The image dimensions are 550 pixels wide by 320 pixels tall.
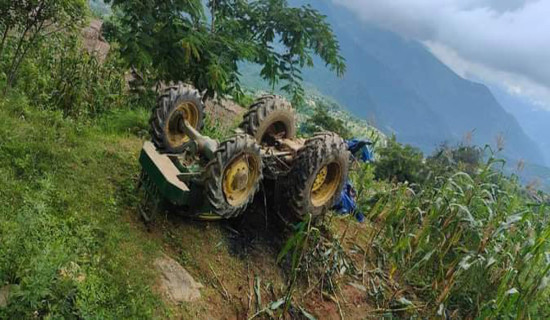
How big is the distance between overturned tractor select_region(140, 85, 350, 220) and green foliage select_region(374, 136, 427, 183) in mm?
7436

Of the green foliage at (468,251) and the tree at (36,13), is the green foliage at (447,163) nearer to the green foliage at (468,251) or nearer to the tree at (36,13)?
the green foliage at (468,251)

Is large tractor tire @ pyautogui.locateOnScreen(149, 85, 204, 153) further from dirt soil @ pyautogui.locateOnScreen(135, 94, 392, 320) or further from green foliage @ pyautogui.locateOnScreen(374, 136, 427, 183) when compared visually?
green foliage @ pyautogui.locateOnScreen(374, 136, 427, 183)

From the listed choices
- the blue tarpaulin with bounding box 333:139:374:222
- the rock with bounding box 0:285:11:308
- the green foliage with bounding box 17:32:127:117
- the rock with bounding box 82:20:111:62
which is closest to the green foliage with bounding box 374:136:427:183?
the blue tarpaulin with bounding box 333:139:374:222

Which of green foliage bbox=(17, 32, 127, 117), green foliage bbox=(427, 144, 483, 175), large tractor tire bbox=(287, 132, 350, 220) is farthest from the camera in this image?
green foliage bbox=(427, 144, 483, 175)

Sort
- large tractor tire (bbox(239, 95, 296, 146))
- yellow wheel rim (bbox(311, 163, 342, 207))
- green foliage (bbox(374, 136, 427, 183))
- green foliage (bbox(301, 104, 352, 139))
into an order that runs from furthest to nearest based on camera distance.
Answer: green foliage (bbox(301, 104, 352, 139)), green foliage (bbox(374, 136, 427, 183)), large tractor tire (bbox(239, 95, 296, 146)), yellow wheel rim (bbox(311, 163, 342, 207))

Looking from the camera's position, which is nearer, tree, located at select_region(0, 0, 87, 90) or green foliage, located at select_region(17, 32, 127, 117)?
tree, located at select_region(0, 0, 87, 90)

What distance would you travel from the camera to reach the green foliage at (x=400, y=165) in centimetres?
1242

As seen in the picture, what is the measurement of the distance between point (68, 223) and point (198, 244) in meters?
1.13

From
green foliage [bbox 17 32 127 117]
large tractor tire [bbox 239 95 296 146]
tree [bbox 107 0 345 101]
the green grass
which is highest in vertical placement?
tree [bbox 107 0 345 101]

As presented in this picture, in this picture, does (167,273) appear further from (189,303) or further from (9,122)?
(9,122)

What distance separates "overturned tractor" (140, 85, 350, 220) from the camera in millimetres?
3848

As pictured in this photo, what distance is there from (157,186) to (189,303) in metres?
1.03

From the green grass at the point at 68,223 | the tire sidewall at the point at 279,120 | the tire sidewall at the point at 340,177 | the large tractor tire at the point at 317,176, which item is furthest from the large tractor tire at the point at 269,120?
the green grass at the point at 68,223

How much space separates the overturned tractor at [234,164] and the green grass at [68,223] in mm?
434
